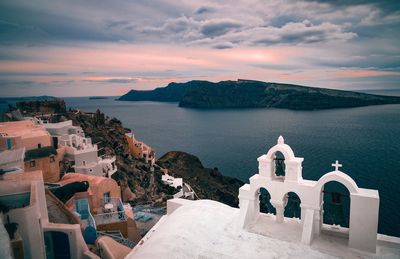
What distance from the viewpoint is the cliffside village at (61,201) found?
11273 mm

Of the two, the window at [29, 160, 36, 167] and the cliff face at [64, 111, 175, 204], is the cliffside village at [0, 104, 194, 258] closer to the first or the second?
the window at [29, 160, 36, 167]

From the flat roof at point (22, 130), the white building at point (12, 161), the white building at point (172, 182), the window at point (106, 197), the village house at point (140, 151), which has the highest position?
the flat roof at point (22, 130)

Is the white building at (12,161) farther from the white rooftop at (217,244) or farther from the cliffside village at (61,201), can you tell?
the white rooftop at (217,244)

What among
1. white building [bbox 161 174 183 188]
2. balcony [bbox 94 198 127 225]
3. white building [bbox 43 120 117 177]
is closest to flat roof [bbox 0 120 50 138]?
white building [bbox 43 120 117 177]

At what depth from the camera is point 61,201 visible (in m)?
18.1

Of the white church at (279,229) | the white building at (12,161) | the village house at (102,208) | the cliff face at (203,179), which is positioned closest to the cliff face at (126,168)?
the cliff face at (203,179)

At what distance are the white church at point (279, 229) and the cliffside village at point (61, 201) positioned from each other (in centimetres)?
330

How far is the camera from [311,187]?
12.1 meters

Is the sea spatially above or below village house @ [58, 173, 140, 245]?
below

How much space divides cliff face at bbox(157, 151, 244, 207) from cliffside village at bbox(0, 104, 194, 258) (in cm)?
1323

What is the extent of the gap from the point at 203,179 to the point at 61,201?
45554mm

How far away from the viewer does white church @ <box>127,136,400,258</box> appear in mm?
11070

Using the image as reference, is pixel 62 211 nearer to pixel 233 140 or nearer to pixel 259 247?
pixel 259 247

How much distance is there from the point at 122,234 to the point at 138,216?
4785 mm
